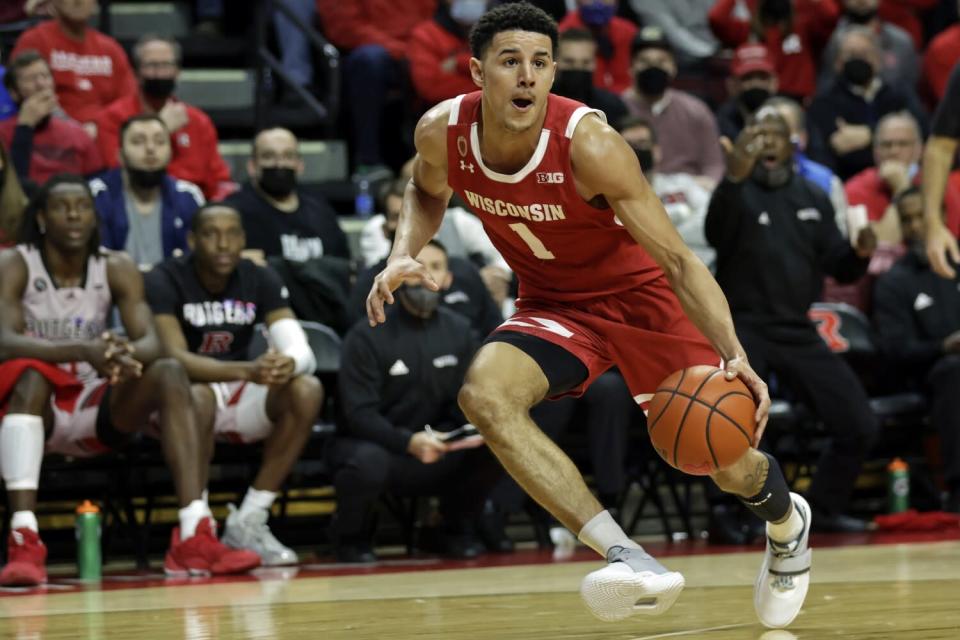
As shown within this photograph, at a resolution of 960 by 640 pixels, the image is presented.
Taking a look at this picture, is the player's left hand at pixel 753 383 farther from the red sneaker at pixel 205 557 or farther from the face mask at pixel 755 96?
the face mask at pixel 755 96

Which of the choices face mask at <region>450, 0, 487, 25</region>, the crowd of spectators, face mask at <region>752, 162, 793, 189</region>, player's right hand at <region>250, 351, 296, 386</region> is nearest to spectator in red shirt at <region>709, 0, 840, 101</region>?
the crowd of spectators

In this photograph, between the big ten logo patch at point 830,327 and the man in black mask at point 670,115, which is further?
the man in black mask at point 670,115

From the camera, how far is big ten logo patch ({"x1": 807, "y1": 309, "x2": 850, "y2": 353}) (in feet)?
27.6

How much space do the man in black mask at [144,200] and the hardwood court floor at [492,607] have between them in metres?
2.10

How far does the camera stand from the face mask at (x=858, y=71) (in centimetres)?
1056

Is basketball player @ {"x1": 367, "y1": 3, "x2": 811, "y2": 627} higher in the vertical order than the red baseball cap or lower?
lower

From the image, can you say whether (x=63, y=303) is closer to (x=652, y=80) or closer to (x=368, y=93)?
(x=368, y=93)

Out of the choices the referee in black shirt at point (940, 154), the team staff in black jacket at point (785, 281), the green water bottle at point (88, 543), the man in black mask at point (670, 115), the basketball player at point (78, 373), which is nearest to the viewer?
the referee in black shirt at point (940, 154)

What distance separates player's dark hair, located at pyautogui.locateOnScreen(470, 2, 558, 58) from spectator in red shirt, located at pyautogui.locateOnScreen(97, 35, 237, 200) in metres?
4.52

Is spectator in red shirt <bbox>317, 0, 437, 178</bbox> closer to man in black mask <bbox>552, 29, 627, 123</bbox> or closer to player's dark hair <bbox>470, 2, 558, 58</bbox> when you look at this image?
man in black mask <bbox>552, 29, 627, 123</bbox>

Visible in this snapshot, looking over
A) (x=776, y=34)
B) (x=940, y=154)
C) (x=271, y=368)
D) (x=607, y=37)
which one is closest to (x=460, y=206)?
(x=271, y=368)

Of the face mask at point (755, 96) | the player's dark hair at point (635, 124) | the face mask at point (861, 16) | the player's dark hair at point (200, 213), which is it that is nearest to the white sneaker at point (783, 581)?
the player's dark hair at point (200, 213)

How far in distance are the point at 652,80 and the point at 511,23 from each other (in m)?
5.44

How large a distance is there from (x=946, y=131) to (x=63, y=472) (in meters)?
4.28
